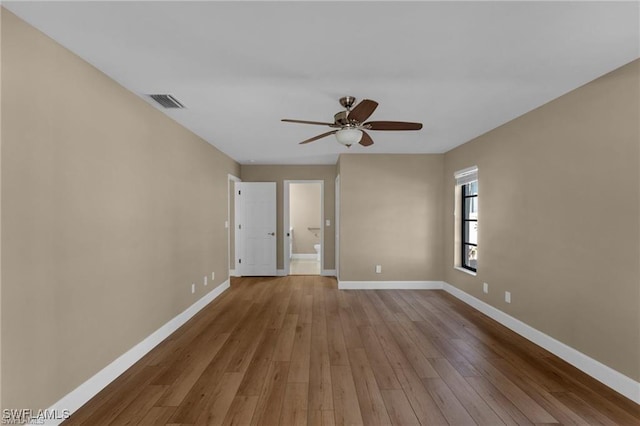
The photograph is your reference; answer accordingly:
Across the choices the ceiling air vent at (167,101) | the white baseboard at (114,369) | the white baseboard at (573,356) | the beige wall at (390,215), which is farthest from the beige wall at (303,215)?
the ceiling air vent at (167,101)

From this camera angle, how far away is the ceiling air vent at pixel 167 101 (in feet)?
9.09

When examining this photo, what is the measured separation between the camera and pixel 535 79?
241 cm

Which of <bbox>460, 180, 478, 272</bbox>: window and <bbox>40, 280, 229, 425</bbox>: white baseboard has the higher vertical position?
<bbox>460, 180, 478, 272</bbox>: window

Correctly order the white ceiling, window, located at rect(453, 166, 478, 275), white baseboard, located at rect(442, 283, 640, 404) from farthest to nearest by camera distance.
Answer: window, located at rect(453, 166, 478, 275) < white baseboard, located at rect(442, 283, 640, 404) < the white ceiling

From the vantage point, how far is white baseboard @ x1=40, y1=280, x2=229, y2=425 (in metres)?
1.97

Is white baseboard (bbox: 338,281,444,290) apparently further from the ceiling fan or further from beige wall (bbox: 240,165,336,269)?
the ceiling fan

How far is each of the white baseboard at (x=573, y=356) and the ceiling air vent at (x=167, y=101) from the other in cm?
438

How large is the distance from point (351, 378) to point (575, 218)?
2471 millimetres

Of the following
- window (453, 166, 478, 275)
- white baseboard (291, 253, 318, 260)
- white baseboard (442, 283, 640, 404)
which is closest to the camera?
white baseboard (442, 283, 640, 404)

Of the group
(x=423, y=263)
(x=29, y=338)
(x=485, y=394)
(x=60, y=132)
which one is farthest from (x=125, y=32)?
(x=423, y=263)

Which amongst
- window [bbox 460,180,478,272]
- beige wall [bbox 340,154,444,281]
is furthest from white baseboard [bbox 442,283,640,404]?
beige wall [bbox 340,154,444,281]

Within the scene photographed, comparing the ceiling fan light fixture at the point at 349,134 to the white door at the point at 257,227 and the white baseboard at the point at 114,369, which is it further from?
the white door at the point at 257,227

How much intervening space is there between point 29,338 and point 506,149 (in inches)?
184

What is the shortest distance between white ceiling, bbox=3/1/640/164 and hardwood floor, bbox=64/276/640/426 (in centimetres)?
247
